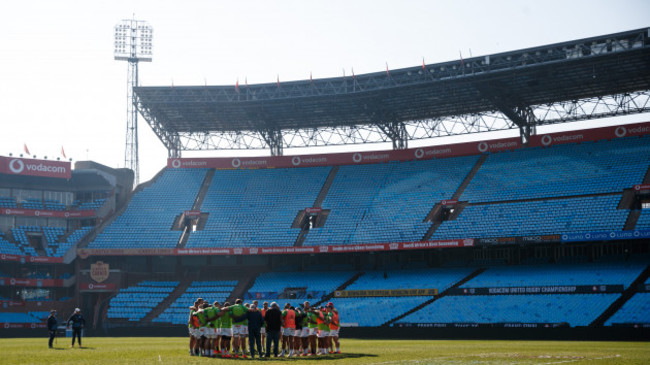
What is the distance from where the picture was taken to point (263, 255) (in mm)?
68562

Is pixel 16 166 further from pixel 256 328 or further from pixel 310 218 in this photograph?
pixel 256 328

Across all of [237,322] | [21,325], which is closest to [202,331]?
[237,322]

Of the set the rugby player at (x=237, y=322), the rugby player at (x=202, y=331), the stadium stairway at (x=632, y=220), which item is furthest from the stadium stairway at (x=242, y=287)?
the rugby player at (x=237, y=322)

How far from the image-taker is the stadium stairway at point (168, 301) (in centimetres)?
Result: 6188

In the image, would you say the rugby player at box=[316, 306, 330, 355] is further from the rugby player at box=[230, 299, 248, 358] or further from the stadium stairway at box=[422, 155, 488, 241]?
the stadium stairway at box=[422, 155, 488, 241]

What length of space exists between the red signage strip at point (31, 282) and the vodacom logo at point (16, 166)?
10.9 m

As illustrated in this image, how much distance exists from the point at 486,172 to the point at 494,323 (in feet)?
66.8

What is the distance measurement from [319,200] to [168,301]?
16.2m

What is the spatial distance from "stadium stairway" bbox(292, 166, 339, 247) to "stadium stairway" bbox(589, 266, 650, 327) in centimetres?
2601

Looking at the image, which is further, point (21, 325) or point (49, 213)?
point (49, 213)

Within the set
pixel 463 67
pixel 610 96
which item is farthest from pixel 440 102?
pixel 610 96

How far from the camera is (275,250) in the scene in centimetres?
6353

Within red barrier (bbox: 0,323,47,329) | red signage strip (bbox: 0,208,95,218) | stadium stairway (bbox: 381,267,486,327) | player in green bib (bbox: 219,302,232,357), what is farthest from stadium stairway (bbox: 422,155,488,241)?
player in green bib (bbox: 219,302,232,357)

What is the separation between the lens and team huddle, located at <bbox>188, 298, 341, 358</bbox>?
26.8 meters
